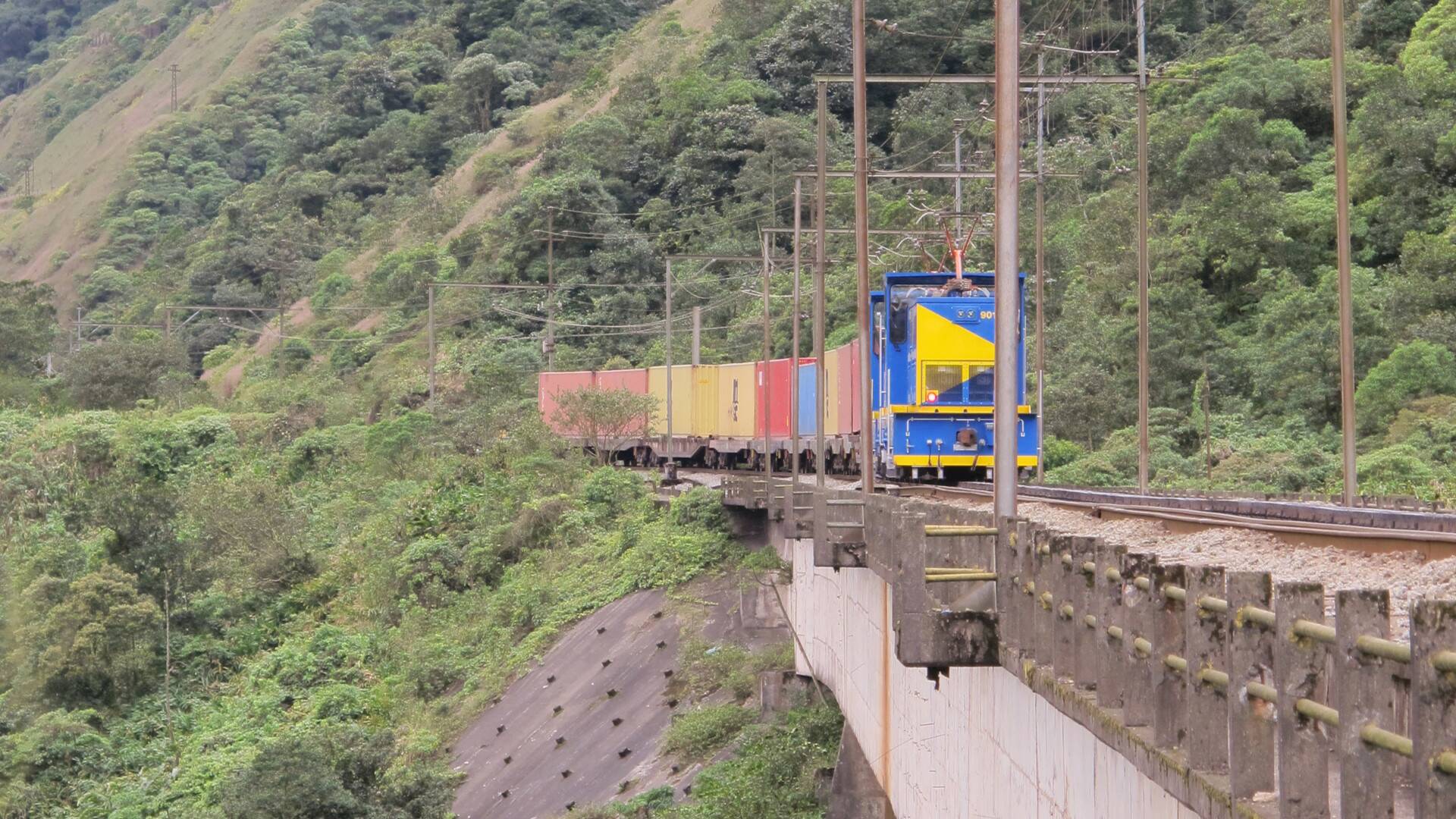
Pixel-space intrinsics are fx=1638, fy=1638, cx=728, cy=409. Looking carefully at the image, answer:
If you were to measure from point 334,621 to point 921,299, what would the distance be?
77.4 feet

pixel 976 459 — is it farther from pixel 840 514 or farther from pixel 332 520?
pixel 332 520

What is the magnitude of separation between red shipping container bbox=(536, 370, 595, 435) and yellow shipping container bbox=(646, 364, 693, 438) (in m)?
2.50

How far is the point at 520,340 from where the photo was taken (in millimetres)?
68500

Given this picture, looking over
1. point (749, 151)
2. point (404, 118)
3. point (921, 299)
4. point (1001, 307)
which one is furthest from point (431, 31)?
point (1001, 307)

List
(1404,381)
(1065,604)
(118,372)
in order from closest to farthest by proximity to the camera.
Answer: (1065,604) < (1404,381) < (118,372)

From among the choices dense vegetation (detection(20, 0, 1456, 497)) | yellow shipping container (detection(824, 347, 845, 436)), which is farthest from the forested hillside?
yellow shipping container (detection(824, 347, 845, 436))

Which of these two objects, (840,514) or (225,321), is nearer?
(840,514)

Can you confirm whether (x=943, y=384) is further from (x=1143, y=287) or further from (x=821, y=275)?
(x=821, y=275)

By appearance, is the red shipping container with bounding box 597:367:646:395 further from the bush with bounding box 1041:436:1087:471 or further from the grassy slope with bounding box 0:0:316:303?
the grassy slope with bounding box 0:0:316:303

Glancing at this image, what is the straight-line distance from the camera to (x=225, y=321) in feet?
301

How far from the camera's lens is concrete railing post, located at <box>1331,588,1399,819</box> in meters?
A: 4.16

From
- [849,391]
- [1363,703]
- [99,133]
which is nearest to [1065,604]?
[1363,703]

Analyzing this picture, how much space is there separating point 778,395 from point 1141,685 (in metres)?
30.2

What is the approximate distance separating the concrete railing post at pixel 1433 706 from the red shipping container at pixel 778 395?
30.5 m
